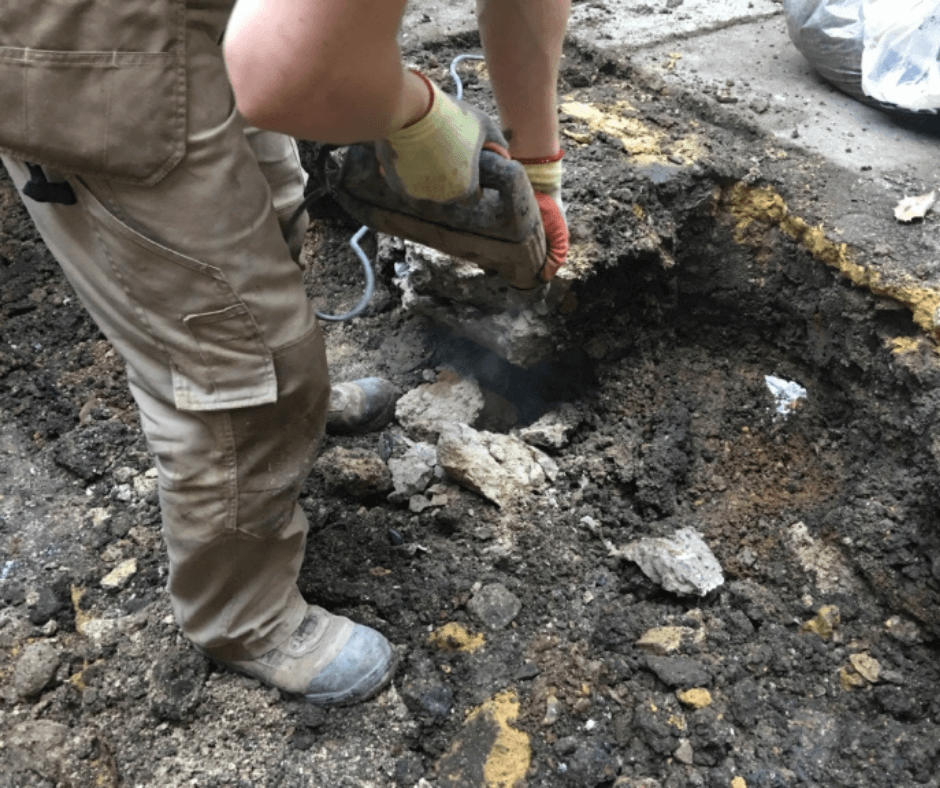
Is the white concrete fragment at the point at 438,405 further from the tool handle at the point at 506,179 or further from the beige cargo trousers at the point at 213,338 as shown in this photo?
the tool handle at the point at 506,179

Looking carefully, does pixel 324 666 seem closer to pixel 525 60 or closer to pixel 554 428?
pixel 554 428

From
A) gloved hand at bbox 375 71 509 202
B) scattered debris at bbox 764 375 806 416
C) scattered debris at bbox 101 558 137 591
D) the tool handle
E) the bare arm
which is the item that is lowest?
scattered debris at bbox 101 558 137 591

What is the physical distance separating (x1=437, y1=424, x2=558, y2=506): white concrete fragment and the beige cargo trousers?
572 millimetres

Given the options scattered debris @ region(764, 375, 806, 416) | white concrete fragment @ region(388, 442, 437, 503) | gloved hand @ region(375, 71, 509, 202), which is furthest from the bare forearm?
scattered debris @ region(764, 375, 806, 416)

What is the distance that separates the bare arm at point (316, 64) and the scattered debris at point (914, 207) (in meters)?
1.76

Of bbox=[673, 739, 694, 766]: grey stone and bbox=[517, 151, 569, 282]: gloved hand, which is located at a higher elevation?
bbox=[517, 151, 569, 282]: gloved hand

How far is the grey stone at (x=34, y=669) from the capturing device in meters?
1.81

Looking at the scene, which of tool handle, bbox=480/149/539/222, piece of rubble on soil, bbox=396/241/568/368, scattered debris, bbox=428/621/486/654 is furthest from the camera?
piece of rubble on soil, bbox=396/241/568/368

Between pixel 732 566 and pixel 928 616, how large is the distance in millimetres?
464

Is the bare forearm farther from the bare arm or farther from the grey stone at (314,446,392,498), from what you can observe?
the grey stone at (314,446,392,498)

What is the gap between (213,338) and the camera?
1.47 m

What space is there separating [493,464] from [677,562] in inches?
21.9

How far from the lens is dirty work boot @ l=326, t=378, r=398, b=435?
2.40 metres

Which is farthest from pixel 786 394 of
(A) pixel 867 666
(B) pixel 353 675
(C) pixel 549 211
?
(B) pixel 353 675
